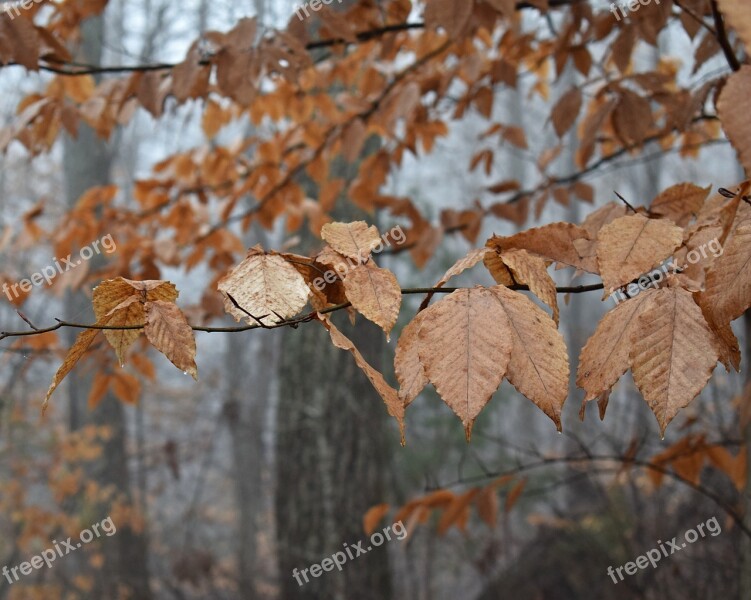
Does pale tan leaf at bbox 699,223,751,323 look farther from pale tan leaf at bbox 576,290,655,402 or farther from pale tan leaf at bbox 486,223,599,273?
pale tan leaf at bbox 486,223,599,273

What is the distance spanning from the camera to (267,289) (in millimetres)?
724

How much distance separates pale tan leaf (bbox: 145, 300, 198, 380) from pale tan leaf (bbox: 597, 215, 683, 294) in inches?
17.5

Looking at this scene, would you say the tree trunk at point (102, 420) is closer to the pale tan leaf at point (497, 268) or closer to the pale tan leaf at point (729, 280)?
the pale tan leaf at point (497, 268)

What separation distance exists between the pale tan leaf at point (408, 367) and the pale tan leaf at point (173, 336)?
22cm

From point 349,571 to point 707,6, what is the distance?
251cm

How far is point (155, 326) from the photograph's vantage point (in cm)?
74

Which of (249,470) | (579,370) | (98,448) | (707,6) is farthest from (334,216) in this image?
(249,470)

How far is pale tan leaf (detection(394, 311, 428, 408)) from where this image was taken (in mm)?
740

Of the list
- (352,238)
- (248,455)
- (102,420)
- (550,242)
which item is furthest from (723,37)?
(248,455)

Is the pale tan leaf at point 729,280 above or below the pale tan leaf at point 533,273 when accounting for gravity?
below

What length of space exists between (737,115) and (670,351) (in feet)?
0.75

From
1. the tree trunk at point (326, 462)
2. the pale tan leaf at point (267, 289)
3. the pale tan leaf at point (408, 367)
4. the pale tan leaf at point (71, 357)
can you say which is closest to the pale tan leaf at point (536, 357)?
the pale tan leaf at point (408, 367)

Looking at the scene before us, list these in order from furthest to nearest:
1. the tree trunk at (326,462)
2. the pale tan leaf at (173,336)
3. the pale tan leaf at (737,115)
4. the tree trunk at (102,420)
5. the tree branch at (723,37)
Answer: the tree trunk at (102,420) → the tree trunk at (326,462) → the tree branch at (723,37) → the pale tan leaf at (173,336) → the pale tan leaf at (737,115)

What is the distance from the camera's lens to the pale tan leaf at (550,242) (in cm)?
80
